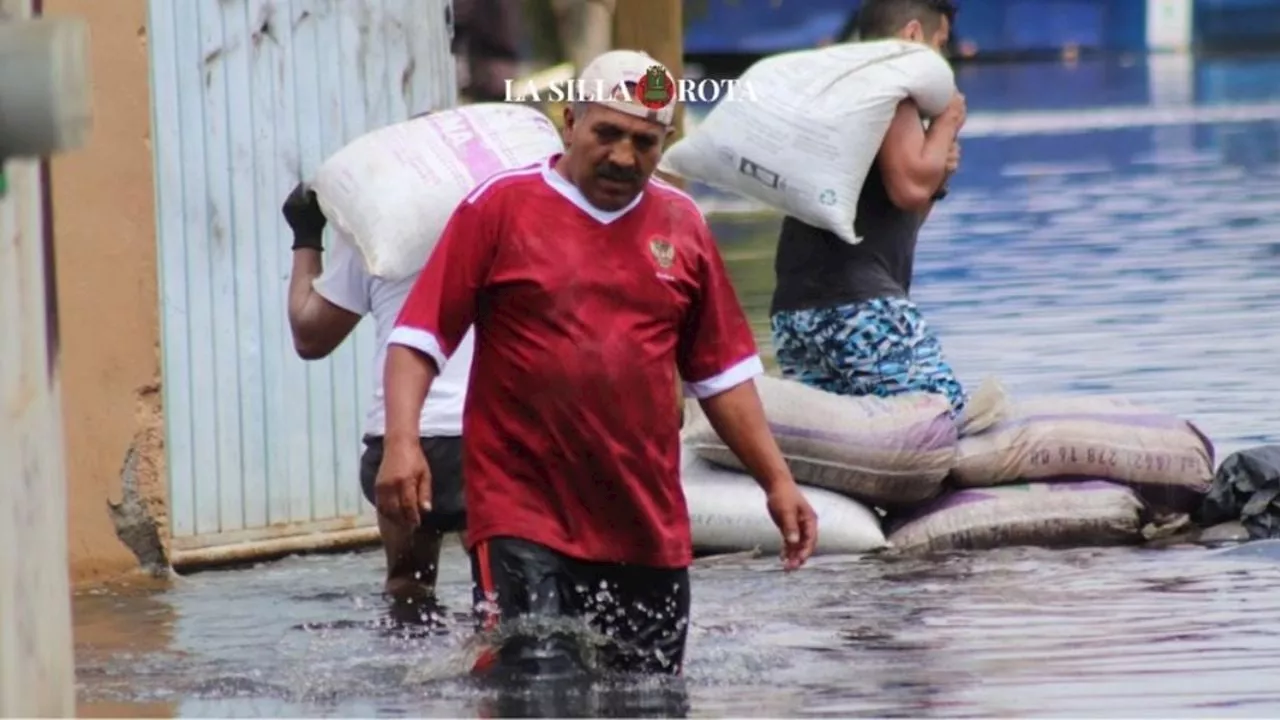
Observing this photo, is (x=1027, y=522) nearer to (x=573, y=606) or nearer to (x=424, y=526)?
(x=424, y=526)

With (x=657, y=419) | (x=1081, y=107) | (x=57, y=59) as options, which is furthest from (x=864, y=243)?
(x=1081, y=107)

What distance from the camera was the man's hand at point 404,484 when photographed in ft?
20.9

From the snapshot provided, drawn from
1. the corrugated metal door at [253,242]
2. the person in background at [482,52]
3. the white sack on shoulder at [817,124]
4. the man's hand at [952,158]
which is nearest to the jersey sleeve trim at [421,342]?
the corrugated metal door at [253,242]

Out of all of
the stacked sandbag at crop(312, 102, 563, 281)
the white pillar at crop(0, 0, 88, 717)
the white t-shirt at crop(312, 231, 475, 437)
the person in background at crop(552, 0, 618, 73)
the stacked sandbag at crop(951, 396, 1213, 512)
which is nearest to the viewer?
the white pillar at crop(0, 0, 88, 717)

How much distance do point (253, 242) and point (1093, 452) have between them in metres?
2.67

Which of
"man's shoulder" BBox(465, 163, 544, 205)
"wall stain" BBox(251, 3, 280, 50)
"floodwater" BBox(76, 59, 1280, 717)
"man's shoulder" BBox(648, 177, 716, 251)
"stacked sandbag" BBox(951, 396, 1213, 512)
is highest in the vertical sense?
"wall stain" BBox(251, 3, 280, 50)

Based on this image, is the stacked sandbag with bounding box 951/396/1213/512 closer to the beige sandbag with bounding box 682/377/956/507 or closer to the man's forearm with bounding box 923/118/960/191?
the beige sandbag with bounding box 682/377/956/507

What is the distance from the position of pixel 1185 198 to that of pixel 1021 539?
12793 millimetres

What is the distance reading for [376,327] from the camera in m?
7.89

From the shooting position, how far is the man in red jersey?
21.6 feet

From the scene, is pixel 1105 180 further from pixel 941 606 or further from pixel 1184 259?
pixel 941 606

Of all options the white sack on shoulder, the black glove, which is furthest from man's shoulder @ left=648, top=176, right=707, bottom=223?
the white sack on shoulder

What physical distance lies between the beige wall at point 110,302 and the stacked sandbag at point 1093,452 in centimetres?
251

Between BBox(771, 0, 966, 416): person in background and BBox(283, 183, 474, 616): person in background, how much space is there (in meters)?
1.96
